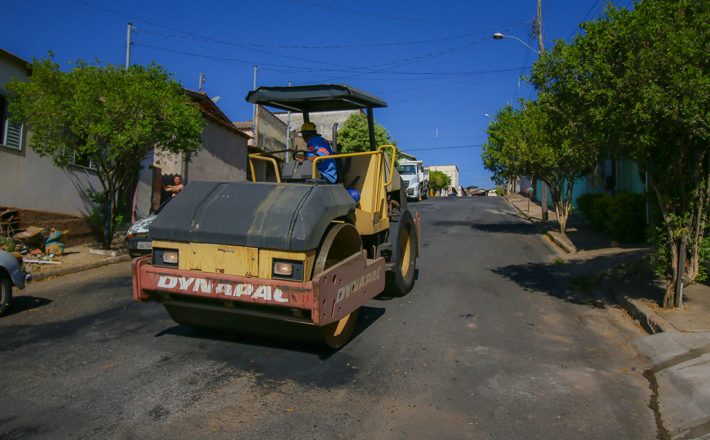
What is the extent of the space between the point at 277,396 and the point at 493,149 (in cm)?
1951

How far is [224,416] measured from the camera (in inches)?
160

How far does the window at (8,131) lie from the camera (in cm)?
1211

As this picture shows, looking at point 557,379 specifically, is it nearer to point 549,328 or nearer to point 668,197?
point 549,328

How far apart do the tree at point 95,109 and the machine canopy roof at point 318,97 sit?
5.22 m

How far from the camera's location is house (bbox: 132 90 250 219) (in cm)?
1777

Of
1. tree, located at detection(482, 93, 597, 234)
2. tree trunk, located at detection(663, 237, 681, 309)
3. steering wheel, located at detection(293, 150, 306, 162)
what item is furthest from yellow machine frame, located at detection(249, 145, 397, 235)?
tree, located at detection(482, 93, 597, 234)

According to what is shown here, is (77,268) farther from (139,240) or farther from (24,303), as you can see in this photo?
(24,303)

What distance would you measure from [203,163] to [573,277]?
15593 mm

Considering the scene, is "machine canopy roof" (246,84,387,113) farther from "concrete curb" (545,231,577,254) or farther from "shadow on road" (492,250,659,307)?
"concrete curb" (545,231,577,254)

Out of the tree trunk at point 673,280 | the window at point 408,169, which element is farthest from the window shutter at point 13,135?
the window at point 408,169

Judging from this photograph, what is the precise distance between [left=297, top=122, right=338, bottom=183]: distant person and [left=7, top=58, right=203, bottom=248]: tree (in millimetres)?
5599

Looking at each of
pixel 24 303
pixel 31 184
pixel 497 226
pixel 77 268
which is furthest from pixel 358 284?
pixel 497 226

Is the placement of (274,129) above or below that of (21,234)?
above

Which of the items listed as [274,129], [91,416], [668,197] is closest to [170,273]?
[91,416]
